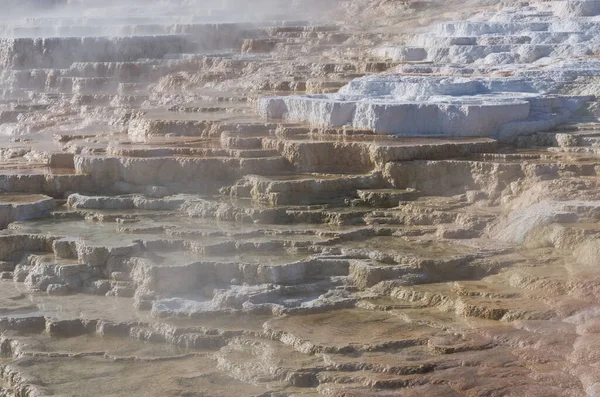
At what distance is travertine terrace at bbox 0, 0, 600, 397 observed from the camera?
6277 mm

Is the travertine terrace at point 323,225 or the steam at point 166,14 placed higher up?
the steam at point 166,14

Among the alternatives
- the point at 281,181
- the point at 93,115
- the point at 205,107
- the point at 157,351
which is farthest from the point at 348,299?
the point at 93,115

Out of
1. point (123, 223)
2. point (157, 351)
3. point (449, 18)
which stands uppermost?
point (449, 18)

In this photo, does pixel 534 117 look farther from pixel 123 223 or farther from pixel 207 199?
pixel 123 223

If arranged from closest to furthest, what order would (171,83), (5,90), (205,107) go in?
1. (205,107)
2. (171,83)
3. (5,90)

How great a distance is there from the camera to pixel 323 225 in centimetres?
884

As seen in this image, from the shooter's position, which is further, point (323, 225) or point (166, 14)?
point (166, 14)

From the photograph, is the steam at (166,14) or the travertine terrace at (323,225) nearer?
the travertine terrace at (323,225)

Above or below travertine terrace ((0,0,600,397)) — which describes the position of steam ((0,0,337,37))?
above

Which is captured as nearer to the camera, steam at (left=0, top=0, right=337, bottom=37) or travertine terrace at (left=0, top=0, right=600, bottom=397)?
travertine terrace at (left=0, top=0, right=600, bottom=397)

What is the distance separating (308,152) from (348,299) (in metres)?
2.87

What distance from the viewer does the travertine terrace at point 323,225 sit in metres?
6.28

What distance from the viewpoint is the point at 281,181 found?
30.7 ft

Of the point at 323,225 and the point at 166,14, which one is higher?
the point at 166,14
